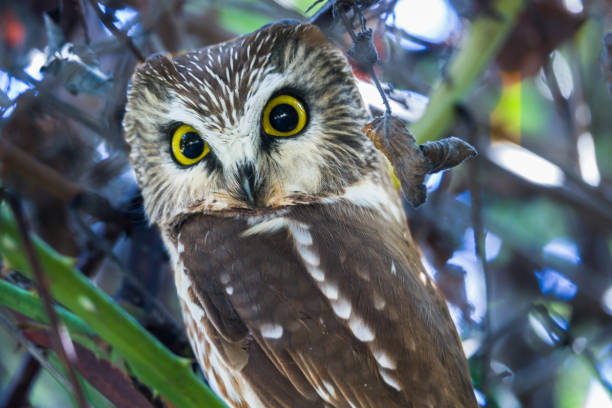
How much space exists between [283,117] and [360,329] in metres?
0.60

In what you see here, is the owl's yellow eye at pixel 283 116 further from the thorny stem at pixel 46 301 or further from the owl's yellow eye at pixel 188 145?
the thorny stem at pixel 46 301

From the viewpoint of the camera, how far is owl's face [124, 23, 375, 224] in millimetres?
1774

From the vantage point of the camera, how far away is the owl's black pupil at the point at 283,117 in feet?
5.96

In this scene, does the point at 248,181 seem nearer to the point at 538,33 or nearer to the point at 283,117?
the point at 283,117

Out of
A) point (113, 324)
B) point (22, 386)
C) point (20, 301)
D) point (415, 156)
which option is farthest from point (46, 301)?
point (22, 386)

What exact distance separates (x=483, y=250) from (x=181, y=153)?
0.84 meters

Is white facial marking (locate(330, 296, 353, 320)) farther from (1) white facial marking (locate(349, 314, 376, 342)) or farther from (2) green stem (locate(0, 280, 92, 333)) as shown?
(2) green stem (locate(0, 280, 92, 333))

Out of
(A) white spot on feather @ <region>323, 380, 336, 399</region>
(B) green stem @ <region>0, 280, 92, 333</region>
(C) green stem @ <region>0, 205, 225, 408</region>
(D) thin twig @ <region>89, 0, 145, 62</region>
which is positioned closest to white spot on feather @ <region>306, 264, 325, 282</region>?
(A) white spot on feather @ <region>323, 380, 336, 399</region>

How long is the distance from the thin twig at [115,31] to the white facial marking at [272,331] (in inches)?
31.1

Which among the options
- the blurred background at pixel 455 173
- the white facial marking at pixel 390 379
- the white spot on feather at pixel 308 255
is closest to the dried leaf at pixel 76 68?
the blurred background at pixel 455 173

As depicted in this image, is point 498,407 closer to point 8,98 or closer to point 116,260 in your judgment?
point 116,260

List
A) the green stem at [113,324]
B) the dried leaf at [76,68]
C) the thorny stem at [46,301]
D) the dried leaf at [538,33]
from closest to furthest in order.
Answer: the thorny stem at [46,301] → the green stem at [113,324] → the dried leaf at [76,68] → the dried leaf at [538,33]

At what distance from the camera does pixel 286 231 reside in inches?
69.5

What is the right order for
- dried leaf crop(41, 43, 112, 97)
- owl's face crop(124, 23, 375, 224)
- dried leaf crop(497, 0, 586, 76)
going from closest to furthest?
dried leaf crop(41, 43, 112, 97)
owl's face crop(124, 23, 375, 224)
dried leaf crop(497, 0, 586, 76)
